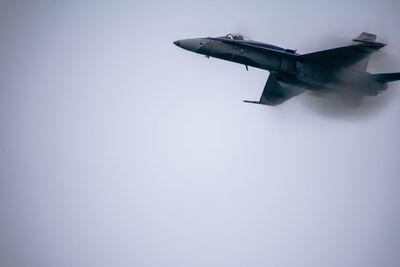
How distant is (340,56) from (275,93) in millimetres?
2470

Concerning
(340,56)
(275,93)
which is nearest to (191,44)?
(275,93)

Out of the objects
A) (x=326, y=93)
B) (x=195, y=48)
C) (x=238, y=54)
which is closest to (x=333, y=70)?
(x=326, y=93)

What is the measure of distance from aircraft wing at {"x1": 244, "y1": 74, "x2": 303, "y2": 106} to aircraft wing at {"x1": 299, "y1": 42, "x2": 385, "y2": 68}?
1673mm

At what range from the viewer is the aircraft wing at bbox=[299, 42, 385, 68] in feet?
38.4

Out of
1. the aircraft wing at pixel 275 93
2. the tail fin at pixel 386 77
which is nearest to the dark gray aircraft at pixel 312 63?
the tail fin at pixel 386 77

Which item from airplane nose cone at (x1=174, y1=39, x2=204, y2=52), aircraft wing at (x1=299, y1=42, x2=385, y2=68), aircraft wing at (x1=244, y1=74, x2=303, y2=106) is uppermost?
airplane nose cone at (x1=174, y1=39, x2=204, y2=52)

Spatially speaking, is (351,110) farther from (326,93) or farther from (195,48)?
(195,48)

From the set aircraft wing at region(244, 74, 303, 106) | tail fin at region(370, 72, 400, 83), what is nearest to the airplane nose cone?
aircraft wing at region(244, 74, 303, 106)

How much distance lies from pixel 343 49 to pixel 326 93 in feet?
4.35

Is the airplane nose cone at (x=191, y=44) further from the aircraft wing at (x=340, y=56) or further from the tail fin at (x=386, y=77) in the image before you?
the tail fin at (x=386, y=77)

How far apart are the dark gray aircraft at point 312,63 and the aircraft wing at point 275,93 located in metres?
1.20

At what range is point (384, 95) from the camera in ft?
48.0

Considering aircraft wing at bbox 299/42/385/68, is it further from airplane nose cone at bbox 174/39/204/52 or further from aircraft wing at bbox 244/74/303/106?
airplane nose cone at bbox 174/39/204/52

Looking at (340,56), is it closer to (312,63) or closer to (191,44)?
(312,63)
